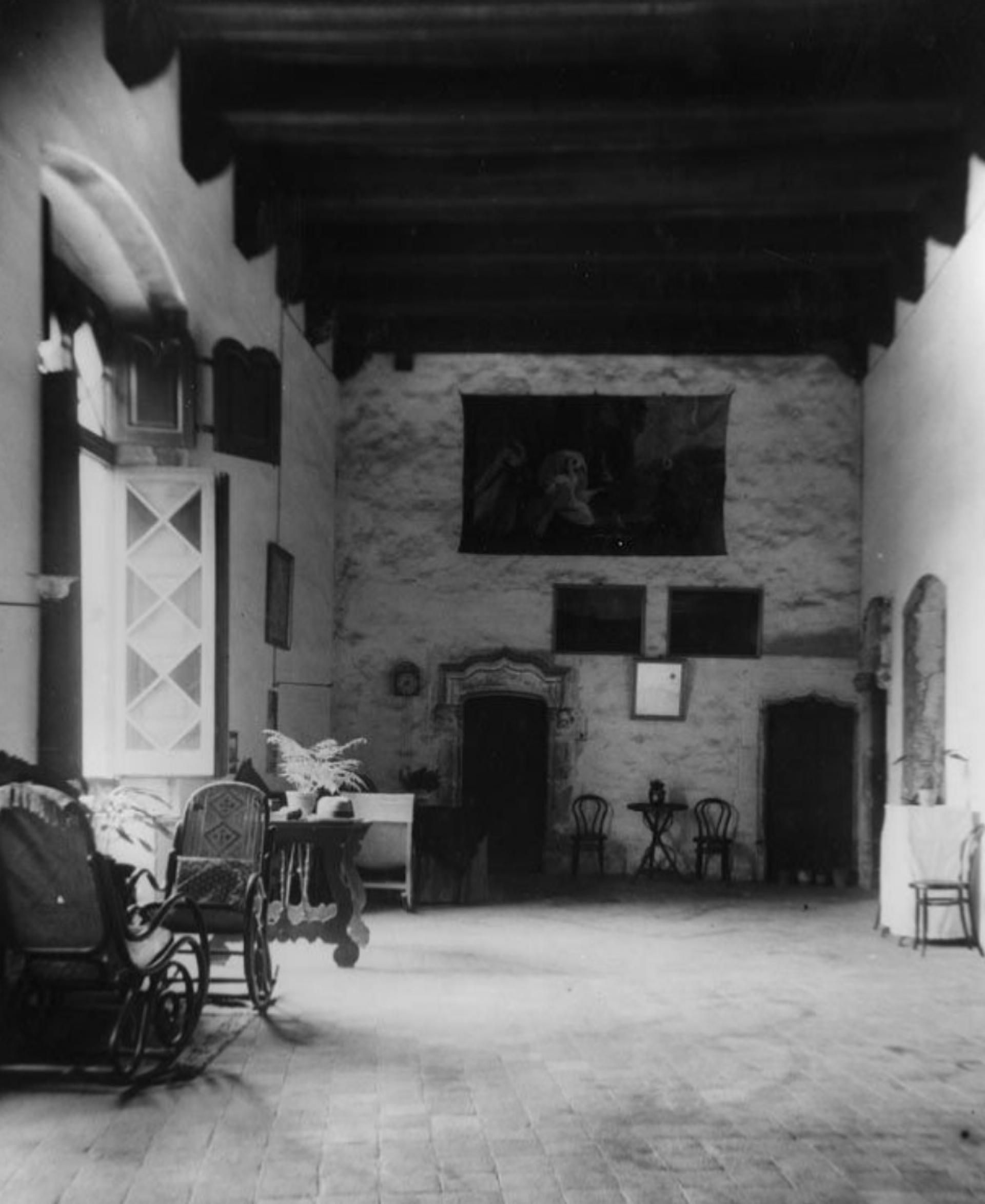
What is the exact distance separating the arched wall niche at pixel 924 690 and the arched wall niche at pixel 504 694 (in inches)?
136

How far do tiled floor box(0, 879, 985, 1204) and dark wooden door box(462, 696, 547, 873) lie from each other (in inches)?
214

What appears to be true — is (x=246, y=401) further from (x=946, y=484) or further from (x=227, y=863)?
(x=946, y=484)

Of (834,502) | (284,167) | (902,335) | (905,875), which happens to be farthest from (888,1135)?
(834,502)

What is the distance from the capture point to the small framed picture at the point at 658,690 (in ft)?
43.3

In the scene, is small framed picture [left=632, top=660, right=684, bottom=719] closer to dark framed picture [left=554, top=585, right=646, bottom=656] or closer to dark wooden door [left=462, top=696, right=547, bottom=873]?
dark framed picture [left=554, top=585, right=646, bottom=656]

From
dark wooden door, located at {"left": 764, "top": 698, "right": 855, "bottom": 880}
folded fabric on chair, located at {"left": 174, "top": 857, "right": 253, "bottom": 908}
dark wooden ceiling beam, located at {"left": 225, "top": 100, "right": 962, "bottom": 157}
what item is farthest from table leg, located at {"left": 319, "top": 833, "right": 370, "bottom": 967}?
dark wooden door, located at {"left": 764, "top": 698, "right": 855, "bottom": 880}

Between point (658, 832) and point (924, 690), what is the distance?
3.53 meters

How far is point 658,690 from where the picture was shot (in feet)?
43.3

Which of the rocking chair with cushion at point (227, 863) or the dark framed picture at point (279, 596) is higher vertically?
the dark framed picture at point (279, 596)

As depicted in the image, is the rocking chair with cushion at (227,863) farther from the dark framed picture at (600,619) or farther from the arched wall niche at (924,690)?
the dark framed picture at (600,619)

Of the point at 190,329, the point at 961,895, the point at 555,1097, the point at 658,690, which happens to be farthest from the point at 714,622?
the point at 555,1097

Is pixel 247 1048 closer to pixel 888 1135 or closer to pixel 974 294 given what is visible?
pixel 888 1135

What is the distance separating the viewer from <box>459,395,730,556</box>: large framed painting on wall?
43.8 feet

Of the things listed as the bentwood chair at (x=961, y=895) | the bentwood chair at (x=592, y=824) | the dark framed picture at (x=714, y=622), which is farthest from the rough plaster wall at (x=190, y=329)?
the bentwood chair at (x=961, y=895)
